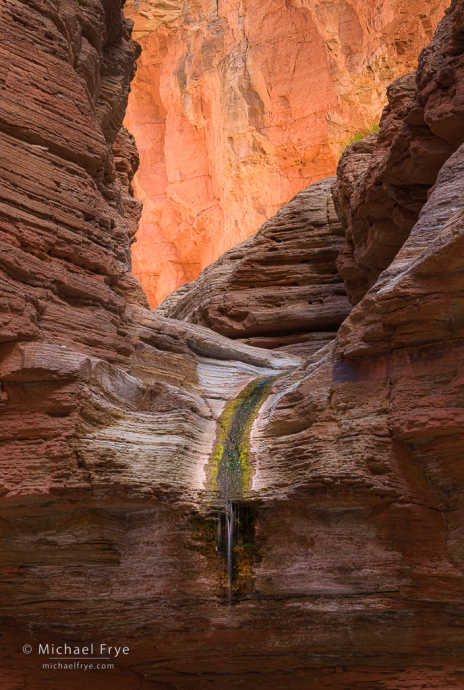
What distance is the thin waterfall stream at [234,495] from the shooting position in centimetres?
1135

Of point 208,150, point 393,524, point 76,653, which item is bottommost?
point 76,653

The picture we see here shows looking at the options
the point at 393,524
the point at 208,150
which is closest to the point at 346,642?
the point at 393,524

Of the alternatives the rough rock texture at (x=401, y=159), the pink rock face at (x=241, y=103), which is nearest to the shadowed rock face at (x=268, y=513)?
the rough rock texture at (x=401, y=159)

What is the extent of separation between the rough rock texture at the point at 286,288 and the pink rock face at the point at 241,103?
14.3 meters

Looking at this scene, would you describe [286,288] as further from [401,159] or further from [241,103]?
[241,103]

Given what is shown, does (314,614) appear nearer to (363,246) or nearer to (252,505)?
(252,505)

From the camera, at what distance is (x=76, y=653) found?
1178cm

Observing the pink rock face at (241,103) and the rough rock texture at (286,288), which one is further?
the pink rock face at (241,103)

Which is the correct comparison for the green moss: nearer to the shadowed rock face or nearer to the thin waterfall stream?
the thin waterfall stream

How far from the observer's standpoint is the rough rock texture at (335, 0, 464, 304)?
15.2 m

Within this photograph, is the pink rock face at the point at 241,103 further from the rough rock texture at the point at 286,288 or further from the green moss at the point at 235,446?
the green moss at the point at 235,446

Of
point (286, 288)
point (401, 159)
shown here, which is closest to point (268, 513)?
point (401, 159)

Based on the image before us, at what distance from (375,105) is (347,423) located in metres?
30.6

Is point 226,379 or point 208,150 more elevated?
point 208,150
